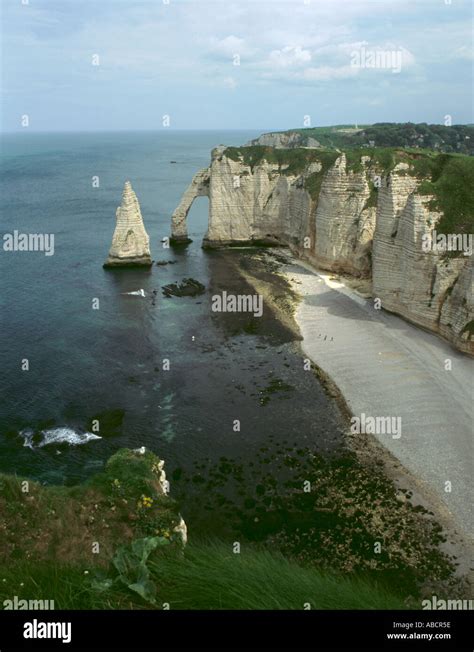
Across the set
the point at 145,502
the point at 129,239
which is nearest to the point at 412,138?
the point at 129,239

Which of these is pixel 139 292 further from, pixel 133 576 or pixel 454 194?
pixel 133 576

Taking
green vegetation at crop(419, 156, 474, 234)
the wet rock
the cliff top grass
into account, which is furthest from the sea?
green vegetation at crop(419, 156, 474, 234)

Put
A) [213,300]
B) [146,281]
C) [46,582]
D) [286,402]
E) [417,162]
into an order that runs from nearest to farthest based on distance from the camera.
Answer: [46,582]
[286,402]
[417,162]
[213,300]
[146,281]

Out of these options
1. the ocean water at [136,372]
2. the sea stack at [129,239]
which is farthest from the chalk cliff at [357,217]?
the sea stack at [129,239]

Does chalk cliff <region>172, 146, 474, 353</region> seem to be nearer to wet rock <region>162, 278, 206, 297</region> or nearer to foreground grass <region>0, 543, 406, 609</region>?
wet rock <region>162, 278, 206, 297</region>
